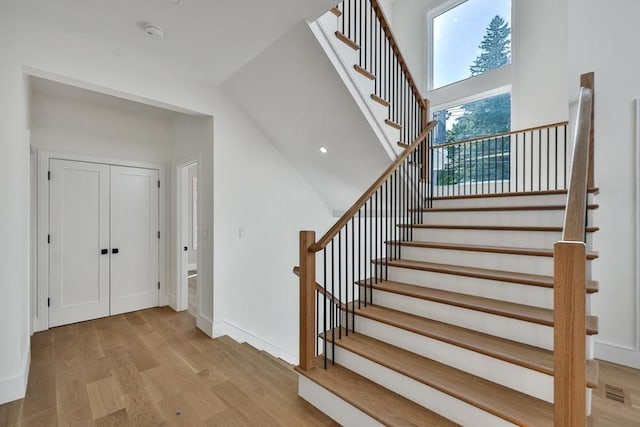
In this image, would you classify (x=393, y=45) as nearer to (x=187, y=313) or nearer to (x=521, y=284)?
(x=521, y=284)

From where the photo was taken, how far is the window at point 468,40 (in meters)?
4.62

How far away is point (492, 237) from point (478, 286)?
61 cm

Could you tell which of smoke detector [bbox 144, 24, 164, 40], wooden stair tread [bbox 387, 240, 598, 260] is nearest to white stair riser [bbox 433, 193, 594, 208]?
wooden stair tread [bbox 387, 240, 598, 260]

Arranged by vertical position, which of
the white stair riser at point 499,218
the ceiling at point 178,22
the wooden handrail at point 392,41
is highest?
the wooden handrail at point 392,41

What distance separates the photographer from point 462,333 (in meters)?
2.00

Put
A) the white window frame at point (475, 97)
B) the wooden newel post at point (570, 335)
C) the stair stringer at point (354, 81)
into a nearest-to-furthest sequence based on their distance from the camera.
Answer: the wooden newel post at point (570, 335), the stair stringer at point (354, 81), the white window frame at point (475, 97)

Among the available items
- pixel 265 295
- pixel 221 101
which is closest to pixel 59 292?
pixel 265 295

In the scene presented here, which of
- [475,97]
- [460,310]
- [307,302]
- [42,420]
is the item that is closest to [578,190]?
[460,310]

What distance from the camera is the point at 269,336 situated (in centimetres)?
403

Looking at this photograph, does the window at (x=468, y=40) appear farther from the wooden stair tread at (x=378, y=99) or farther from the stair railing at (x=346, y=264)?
the wooden stair tread at (x=378, y=99)

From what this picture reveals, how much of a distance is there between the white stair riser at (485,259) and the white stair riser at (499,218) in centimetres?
49

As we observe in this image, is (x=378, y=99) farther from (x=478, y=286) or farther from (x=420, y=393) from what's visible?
(x=420, y=393)

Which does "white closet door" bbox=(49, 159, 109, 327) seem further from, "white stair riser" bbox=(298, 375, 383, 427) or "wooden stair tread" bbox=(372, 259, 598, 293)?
"wooden stair tread" bbox=(372, 259, 598, 293)

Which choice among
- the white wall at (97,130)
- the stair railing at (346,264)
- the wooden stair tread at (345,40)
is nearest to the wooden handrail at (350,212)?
the stair railing at (346,264)
